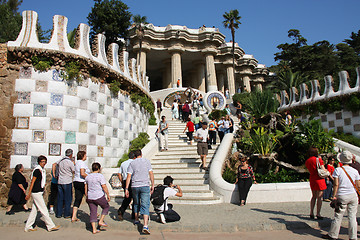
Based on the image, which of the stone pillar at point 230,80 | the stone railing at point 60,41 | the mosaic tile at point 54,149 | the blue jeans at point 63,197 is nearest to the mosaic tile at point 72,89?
the stone railing at point 60,41

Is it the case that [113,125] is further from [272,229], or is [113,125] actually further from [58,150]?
[272,229]

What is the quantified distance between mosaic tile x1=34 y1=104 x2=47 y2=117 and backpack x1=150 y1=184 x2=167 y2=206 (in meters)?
4.94

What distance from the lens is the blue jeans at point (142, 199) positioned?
5.53 meters

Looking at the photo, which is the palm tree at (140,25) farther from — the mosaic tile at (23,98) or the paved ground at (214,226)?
the paved ground at (214,226)

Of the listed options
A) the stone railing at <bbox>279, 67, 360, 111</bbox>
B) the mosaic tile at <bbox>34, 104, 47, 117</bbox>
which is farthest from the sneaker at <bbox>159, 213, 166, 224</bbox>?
the stone railing at <bbox>279, 67, 360, 111</bbox>

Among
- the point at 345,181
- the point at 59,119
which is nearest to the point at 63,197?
the point at 59,119

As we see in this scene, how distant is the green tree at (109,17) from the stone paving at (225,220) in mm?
27301

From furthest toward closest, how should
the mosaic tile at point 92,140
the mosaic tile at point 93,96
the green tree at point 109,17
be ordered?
the green tree at point 109,17 < the mosaic tile at point 93,96 < the mosaic tile at point 92,140

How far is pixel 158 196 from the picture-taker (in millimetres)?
5992

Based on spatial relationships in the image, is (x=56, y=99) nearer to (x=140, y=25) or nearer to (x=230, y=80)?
(x=140, y=25)

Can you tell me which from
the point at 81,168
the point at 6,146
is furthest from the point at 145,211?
the point at 6,146

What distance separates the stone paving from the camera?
562cm

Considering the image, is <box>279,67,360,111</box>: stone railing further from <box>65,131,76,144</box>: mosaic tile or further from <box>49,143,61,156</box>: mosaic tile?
<box>49,143,61,156</box>: mosaic tile

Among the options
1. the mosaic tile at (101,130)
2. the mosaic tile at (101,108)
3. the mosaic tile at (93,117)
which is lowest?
the mosaic tile at (101,130)
